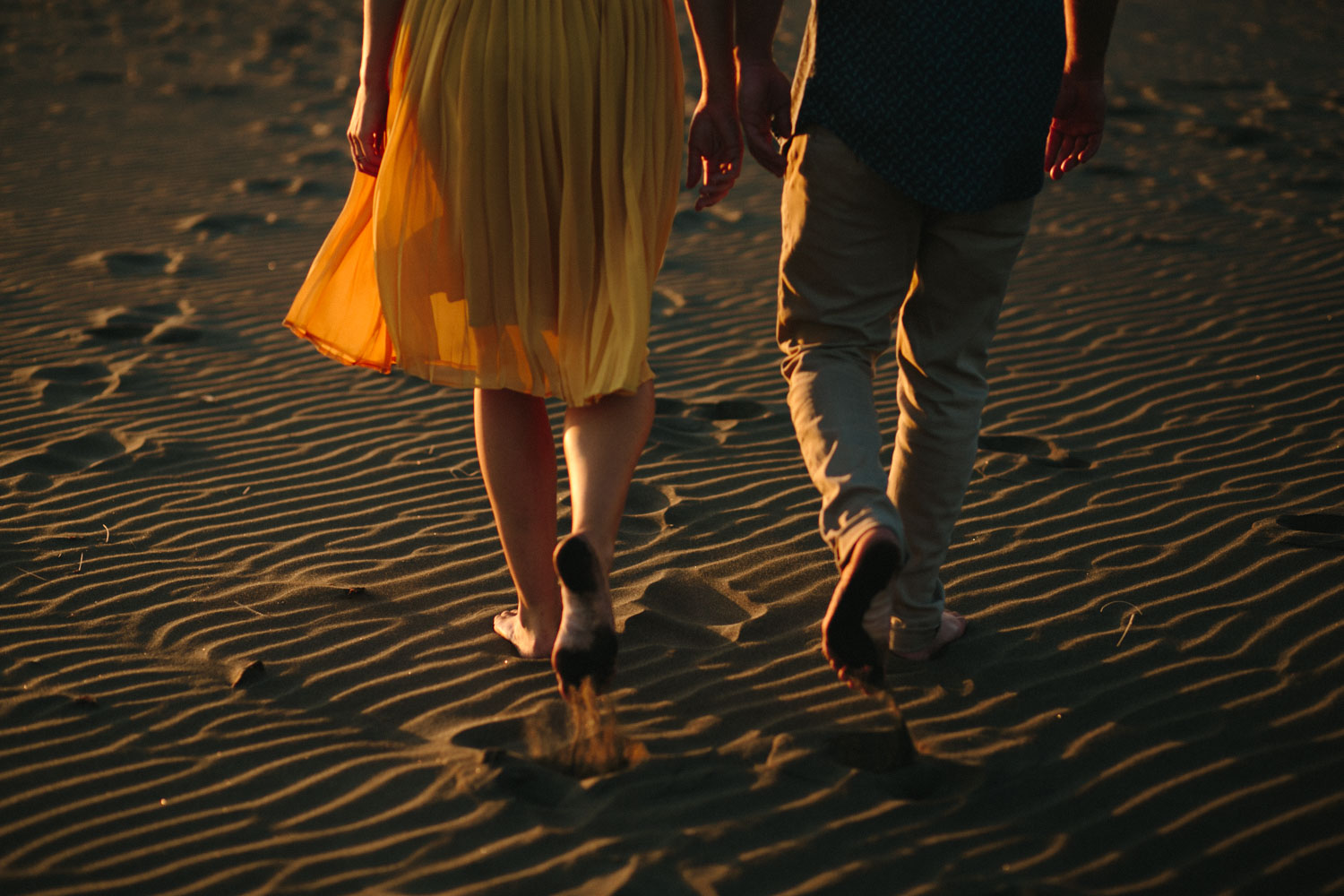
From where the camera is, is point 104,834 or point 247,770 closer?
point 104,834

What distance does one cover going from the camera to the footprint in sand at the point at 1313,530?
3.32 m

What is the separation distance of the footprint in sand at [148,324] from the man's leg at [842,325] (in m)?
3.64

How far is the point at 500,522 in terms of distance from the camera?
8.38 ft

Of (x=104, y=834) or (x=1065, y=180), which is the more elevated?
(x=104, y=834)

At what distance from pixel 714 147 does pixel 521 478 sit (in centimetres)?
86

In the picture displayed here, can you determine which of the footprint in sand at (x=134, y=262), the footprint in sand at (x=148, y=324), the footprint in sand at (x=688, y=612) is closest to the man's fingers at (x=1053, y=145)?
the footprint in sand at (x=688, y=612)

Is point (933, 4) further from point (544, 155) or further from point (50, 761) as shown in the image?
point (50, 761)

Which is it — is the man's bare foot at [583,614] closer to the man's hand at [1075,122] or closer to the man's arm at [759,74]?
the man's arm at [759,74]

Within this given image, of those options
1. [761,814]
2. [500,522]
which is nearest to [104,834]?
[500,522]

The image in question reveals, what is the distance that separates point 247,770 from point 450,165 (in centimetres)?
135

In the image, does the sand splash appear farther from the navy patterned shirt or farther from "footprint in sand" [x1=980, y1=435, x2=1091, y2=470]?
"footprint in sand" [x1=980, y1=435, x2=1091, y2=470]

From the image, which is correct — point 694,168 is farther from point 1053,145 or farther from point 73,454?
point 73,454

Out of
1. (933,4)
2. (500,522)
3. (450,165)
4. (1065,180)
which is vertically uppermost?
(933,4)

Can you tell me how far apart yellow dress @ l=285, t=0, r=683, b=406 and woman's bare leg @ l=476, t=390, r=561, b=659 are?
13cm
